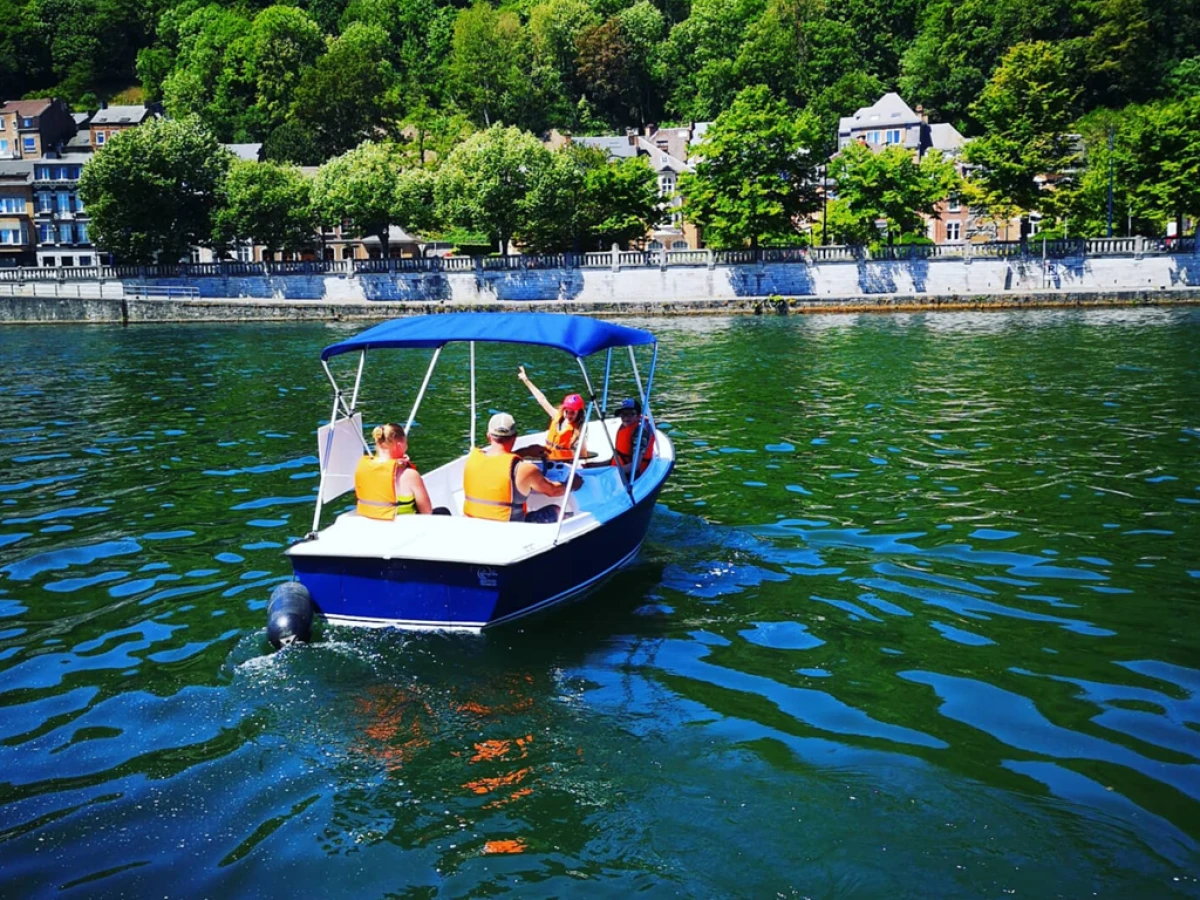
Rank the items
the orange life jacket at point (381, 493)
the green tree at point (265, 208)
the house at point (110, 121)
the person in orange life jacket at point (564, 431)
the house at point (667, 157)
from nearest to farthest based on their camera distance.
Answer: the orange life jacket at point (381, 493) → the person in orange life jacket at point (564, 431) → the green tree at point (265, 208) → the house at point (667, 157) → the house at point (110, 121)

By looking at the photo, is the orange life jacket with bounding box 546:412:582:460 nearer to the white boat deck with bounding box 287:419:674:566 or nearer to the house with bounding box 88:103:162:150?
the white boat deck with bounding box 287:419:674:566

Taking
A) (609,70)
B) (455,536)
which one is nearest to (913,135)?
(609,70)

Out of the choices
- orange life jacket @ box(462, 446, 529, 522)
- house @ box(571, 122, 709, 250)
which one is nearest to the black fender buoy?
orange life jacket @ box(462, 446, 529, 522)

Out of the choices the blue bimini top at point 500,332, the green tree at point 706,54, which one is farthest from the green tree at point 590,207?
the blue bimini top at point 500,332

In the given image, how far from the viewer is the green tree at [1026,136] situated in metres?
73.6

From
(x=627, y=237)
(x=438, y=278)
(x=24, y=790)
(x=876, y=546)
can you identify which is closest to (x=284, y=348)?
(x=438, y=278)

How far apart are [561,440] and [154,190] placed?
72181mm

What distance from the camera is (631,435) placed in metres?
16.7

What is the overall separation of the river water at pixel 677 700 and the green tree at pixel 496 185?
190 feet

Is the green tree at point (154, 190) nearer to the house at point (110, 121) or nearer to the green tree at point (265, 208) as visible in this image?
the green tree at point (265, 208)

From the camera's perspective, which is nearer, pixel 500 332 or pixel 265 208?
pixel 500 332

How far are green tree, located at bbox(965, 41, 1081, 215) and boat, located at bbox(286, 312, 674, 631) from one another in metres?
66.0

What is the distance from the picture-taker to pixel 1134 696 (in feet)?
34.5

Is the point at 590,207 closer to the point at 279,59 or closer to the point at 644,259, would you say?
the point at 644,259
